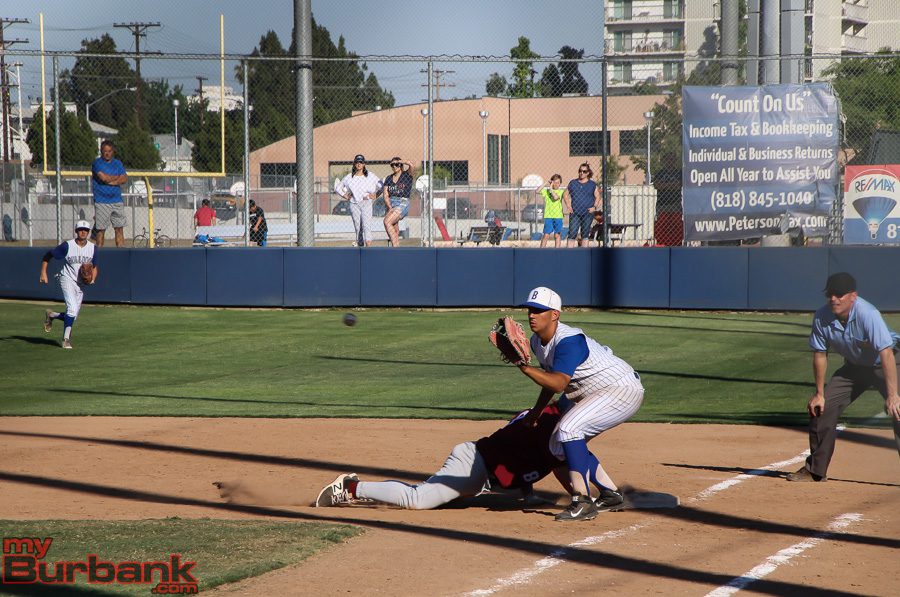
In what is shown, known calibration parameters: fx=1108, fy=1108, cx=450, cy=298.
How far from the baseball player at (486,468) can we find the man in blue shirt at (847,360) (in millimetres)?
2039

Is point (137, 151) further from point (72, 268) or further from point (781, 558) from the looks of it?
point (781, 558)

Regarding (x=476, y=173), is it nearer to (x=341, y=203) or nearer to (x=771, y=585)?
(x=341, y=203)

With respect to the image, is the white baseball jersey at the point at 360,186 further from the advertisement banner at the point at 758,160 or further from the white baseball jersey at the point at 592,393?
the white baseball jersey at the point at 592,393

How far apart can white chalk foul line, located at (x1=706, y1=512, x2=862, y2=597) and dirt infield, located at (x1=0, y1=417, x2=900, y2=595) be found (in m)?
0.02

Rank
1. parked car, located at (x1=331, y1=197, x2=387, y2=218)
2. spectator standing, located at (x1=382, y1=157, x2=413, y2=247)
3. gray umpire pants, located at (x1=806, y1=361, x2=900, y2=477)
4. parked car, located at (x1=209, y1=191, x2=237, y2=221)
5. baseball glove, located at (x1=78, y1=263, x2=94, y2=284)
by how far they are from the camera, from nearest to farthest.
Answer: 1. gray umpire pants, located at (x1=806, y1=361, x2=900, y2=477)
2. baseball glove, located at (x1=78, y1=263, x2=94, y2=284)
3. spectator standing, located at (x1=382, y1=157, x2=413, y2=247)
4. parked car, located at (x1=331, y1=197, x2=387, y2=218)
5. parked car, located at (x1=209, y1=191, x2=237, y2=221)

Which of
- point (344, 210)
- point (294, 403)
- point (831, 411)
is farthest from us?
point (344, 210)

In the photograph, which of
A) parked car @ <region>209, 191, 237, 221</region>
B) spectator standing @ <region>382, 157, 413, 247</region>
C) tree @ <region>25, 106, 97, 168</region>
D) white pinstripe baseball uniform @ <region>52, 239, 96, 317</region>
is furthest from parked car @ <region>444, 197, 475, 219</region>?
white pinstripe baseball uniform @ <region>52, 239, 96, 317</region>

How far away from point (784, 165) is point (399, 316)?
708 centimetres

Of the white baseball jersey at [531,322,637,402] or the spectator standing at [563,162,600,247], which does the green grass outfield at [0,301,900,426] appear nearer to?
the spectator standing at [563,162,600,247]

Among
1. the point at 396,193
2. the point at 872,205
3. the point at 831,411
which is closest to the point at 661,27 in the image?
the point at 396,193

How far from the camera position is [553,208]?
22000mm

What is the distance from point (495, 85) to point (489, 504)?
48.4 feet

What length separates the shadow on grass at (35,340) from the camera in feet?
55.1

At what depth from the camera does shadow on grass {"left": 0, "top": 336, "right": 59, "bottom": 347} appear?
16.8 meters
